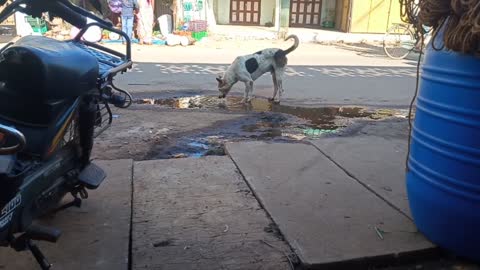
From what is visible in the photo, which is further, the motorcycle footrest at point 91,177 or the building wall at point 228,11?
the building wall at point 228,11

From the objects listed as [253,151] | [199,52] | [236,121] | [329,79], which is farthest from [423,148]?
[199,52]

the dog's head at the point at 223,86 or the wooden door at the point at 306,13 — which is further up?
the wooden door at the point at 306,13

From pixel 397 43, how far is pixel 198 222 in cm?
1741

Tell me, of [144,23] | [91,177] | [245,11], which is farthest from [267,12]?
[91,177]

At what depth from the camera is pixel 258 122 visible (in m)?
6.51

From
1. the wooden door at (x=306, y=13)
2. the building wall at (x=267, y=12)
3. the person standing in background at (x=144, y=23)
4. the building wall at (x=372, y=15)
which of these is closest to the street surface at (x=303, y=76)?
the person standing in background at (x=144, y=23)

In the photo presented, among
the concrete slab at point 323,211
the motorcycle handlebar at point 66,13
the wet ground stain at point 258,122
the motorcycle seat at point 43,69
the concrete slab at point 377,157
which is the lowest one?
the wet ground stain at point 258,122

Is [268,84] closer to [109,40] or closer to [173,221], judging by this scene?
[173,221]

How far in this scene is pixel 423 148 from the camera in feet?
9.26

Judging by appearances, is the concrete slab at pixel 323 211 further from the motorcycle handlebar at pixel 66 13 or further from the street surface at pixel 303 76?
the street surface at pixel 303 76

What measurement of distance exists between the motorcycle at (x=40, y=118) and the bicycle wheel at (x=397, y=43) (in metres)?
14.2

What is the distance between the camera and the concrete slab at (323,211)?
9.53 ft

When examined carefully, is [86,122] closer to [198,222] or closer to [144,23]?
[198,222]

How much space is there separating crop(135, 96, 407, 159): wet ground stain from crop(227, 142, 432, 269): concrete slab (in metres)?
0.75
